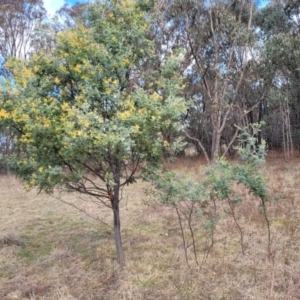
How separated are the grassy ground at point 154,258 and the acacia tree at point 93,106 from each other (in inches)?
36.7

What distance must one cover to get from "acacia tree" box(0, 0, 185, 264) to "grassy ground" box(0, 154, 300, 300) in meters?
0.93

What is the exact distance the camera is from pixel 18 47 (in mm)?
15672

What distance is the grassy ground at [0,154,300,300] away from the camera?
350 centimetres

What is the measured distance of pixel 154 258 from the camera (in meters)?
4.38

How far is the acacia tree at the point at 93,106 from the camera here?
11.0ft

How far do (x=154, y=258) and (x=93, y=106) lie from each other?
217cm

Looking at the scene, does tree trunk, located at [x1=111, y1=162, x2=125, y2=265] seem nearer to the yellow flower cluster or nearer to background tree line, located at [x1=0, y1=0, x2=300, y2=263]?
background tree line, located at [x1=0, y1=0, x2=300, y2=263]

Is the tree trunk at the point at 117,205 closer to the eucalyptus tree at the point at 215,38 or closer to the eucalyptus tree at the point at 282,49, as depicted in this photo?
the eucalyptus tree at the point at 215,38

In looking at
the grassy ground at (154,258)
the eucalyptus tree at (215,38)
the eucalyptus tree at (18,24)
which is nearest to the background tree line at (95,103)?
the grassy ground at (154,258)

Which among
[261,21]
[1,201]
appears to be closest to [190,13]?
[261,21]

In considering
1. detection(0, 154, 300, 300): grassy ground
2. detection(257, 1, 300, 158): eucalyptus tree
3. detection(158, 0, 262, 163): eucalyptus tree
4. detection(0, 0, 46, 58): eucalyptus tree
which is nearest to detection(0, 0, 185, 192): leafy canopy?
detection(0, 154, 300, 300): grassy ground

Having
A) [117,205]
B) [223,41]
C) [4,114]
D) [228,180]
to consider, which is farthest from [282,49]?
[4,114]

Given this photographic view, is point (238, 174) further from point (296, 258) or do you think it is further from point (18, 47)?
point (18, 47)

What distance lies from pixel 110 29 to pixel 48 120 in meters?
1.36
